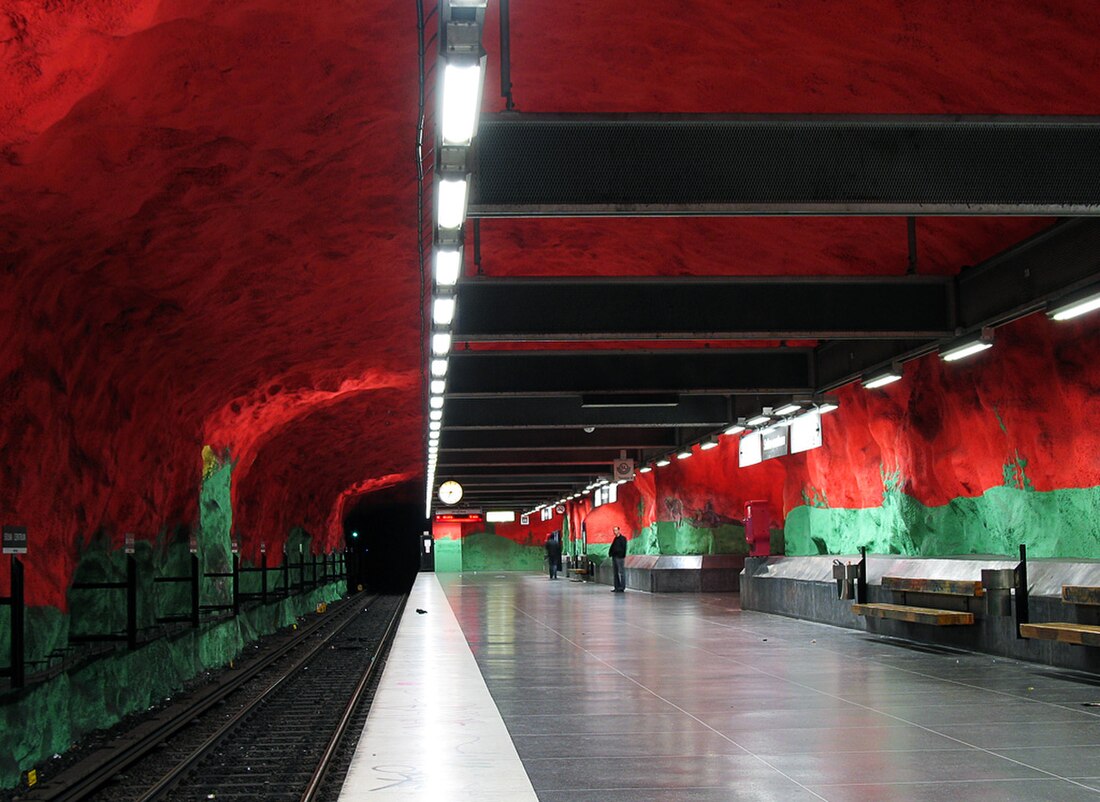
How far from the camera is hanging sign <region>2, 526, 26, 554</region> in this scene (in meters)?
8.16

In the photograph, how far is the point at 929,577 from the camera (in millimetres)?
13820

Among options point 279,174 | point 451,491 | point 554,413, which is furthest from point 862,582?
point 451,491

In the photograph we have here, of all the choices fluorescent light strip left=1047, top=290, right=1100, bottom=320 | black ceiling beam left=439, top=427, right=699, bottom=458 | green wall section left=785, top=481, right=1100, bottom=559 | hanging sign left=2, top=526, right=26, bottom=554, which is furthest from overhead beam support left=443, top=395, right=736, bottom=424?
hanging sign left=2, top=526, right=26, bottom=554

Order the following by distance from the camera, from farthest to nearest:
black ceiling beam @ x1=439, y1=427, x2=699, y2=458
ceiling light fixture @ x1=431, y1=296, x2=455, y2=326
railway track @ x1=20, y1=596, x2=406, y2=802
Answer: black ceiling beam @ x1=439, y1=427, x2=699, y2=458 → ceiling light fixture @ x1=431, y1=296, x2=455, y2=326 → railway track @ x1=20, y1=596, x2=406, y2=802

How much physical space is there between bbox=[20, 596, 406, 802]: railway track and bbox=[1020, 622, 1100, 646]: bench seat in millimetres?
5988

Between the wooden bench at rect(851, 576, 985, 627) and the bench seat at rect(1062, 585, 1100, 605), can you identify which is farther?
the wooden bench at rect(851, 576, 985, 627)

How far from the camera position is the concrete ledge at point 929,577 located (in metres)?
11.1

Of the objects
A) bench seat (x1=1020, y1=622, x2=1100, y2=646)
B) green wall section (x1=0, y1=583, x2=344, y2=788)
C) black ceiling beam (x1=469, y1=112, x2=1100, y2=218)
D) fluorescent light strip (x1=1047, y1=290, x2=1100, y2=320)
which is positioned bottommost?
green wall section (x1=0, y1=583, x2=344, y2=788)

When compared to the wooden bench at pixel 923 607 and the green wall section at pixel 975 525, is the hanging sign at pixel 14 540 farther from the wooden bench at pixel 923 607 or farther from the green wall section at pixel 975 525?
the green wall section at pixel 975 525

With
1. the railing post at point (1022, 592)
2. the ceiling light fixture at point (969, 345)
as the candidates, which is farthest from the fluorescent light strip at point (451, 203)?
the railing post at point (1022, 592)

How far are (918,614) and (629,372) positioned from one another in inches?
190

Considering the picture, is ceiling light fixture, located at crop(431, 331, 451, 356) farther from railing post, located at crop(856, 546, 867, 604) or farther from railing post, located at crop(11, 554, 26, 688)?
railing post, located at crop(856, 546, 867, 604)

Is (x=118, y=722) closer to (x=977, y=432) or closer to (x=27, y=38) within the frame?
(x=27, y=38)

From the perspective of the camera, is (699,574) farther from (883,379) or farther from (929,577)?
(883,379)
